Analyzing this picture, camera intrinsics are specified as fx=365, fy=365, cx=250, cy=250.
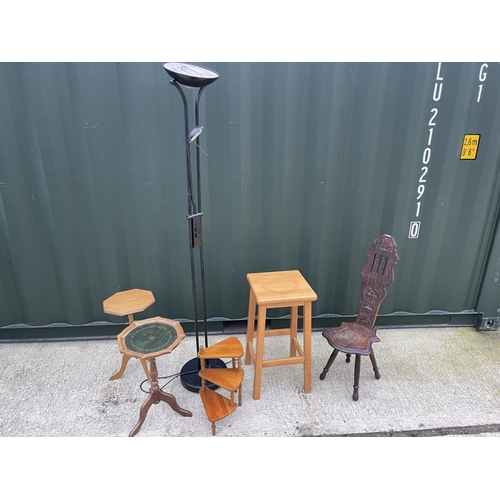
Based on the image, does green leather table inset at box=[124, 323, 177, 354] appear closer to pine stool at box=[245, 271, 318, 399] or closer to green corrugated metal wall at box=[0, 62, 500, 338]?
pine stool at box=[245, 271, 318, 399]

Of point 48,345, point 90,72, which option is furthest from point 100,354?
point 90,72

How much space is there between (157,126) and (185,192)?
0.59m

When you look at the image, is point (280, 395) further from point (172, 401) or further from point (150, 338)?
point (150, 338)

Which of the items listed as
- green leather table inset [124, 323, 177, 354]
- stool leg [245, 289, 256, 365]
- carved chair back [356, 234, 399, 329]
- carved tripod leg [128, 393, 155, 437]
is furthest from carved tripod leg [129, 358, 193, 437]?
carved chair back [356, 234, 399, 329]

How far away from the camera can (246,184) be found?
3215mm

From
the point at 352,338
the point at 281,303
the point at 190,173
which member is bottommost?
the point at 352,338

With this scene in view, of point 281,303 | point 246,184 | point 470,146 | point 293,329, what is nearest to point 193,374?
point 293,329

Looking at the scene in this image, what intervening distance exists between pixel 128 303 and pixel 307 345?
1440 mm

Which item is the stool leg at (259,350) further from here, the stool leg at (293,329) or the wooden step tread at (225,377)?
the stool leg at (293,329)

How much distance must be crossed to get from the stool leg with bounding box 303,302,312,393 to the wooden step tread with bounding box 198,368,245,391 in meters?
0.53

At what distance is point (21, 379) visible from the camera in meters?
3.08

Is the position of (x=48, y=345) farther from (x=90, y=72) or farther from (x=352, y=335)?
(x=352, y=335)

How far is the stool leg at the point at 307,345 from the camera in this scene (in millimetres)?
2756
